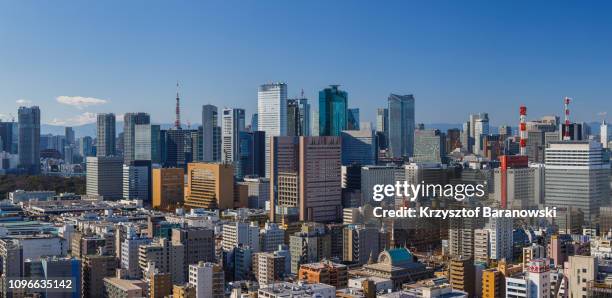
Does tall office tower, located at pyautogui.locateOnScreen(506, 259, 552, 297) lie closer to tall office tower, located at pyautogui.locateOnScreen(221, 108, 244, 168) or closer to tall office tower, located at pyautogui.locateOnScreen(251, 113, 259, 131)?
tall office tower, located at pyautogui.locateOnScreen(221, 108, 244, 168)

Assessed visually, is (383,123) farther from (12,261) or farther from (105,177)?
(12,261)

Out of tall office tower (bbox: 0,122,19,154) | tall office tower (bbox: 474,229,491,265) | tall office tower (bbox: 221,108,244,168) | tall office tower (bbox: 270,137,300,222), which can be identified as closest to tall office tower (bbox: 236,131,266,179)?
tall office tower (bbox: 221,108,244,168)

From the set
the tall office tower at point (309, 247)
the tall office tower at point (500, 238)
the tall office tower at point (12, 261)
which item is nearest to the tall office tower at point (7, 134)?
the tall office tower at point (309, 247)

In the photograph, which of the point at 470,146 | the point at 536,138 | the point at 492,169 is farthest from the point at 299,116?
the point at 492,169

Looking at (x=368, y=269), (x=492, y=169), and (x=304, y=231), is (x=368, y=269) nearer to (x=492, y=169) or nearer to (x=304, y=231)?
(x=304, y=231)

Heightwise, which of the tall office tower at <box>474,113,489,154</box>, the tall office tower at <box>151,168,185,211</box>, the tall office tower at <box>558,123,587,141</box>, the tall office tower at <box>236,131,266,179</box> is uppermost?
the tall office tower at <box>474,113,489,154</box>

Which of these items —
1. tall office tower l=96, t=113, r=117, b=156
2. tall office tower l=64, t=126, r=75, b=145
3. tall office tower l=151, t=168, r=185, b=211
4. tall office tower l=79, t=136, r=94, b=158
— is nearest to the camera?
tall office tower l=151, t=168, r=185, b=211

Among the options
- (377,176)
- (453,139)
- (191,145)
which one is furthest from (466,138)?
(377,176)
